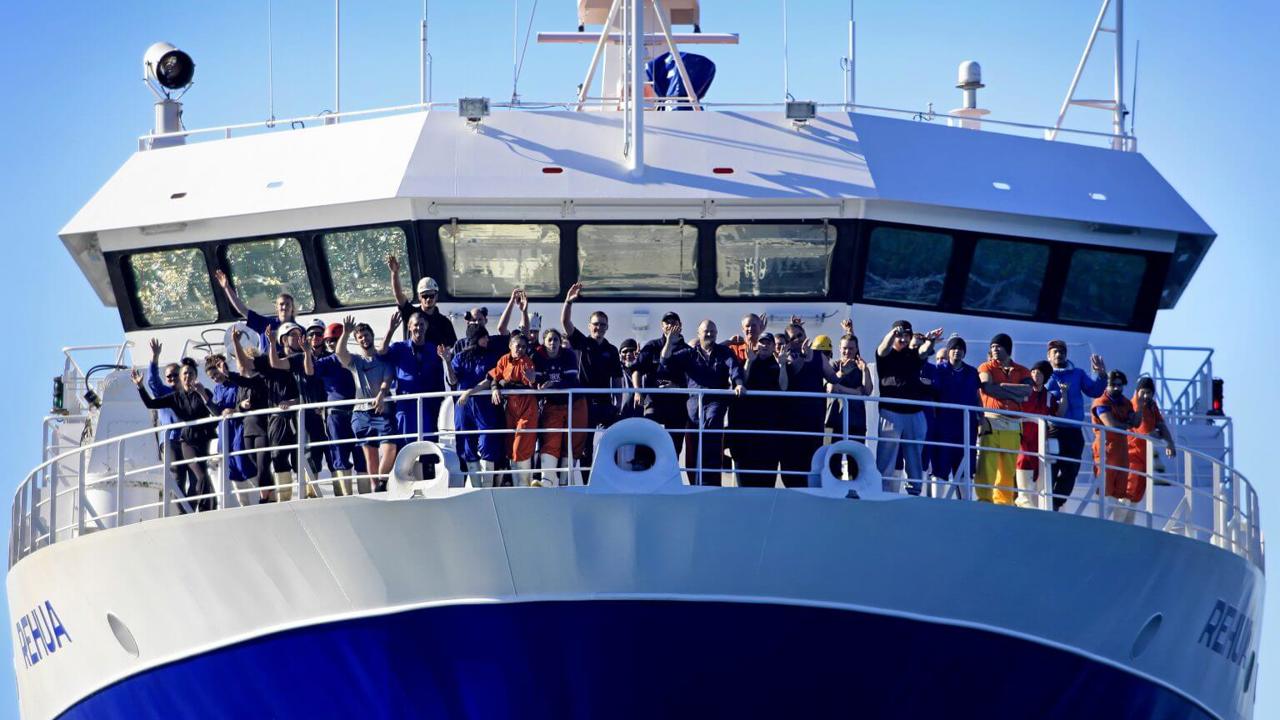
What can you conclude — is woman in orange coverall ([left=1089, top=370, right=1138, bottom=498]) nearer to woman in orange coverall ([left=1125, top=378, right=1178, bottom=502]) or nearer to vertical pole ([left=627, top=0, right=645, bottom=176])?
woman in orange coverall ([left=1125, top=378, right=1178, bottom=502])

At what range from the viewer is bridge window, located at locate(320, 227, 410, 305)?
2016 centimetres

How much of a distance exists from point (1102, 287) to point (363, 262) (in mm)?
6622

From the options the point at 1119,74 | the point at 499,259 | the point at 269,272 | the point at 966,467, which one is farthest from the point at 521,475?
the point at 1119,74

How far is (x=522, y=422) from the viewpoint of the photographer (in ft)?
52.0

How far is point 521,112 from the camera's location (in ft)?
67.9

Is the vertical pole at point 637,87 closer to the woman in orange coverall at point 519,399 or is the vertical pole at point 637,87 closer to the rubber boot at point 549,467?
the woman in orange coverall at point 519,399

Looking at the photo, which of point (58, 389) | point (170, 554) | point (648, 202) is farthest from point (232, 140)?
point (170, 554)

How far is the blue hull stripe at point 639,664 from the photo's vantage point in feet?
50.5

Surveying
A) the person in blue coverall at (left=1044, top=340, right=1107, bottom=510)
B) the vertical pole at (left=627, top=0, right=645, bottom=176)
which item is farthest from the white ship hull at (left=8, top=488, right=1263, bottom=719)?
the vertical pole at (left=627, top=0, right=645, bottom=176)

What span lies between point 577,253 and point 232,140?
3.85 meters

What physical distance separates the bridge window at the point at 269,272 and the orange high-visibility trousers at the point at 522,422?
522 cm

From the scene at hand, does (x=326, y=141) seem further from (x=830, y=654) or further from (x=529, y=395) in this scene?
(x=830, y=654)

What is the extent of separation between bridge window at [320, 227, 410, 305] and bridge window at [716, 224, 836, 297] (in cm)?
279

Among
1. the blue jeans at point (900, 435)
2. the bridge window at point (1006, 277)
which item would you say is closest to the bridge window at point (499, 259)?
the bridge window at point (1006, 277)
